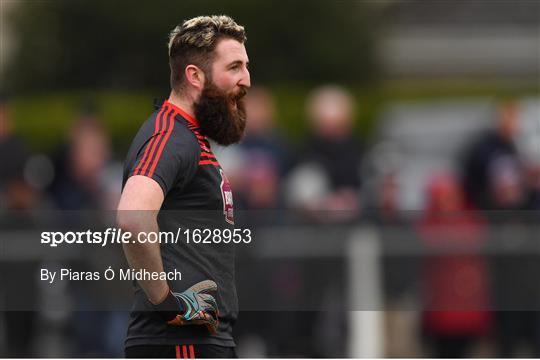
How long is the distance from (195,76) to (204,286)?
0.78 meters

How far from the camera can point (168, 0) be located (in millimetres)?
37281

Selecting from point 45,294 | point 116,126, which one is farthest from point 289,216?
point 116,126

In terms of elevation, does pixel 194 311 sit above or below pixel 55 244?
below

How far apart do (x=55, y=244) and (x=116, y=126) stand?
1894 centimetres

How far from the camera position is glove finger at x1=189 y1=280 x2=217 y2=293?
15.7 feet

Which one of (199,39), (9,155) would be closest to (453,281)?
(9,155)

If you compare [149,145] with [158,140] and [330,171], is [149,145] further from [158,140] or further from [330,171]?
[330,171]

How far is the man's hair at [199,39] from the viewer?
4.80m

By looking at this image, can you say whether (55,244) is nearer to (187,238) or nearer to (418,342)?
(187,238)

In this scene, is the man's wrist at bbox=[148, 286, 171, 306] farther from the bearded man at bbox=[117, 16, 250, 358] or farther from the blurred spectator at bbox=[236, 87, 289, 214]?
the blurred spectator at bbox=[236, 87, 289, 214]

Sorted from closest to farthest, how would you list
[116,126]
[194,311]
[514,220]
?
1. [194,311]
2. [514,220]
3. [116,126]

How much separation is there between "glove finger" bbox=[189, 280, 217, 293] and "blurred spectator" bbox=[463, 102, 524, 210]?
588 cm

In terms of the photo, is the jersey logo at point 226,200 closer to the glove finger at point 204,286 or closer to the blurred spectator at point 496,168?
Result: the glove finger at point 204,286

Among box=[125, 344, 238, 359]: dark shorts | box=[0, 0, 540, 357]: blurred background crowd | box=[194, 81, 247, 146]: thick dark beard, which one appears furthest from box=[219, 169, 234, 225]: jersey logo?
box=[0, 0, 540, 357]: blurred background crowd
